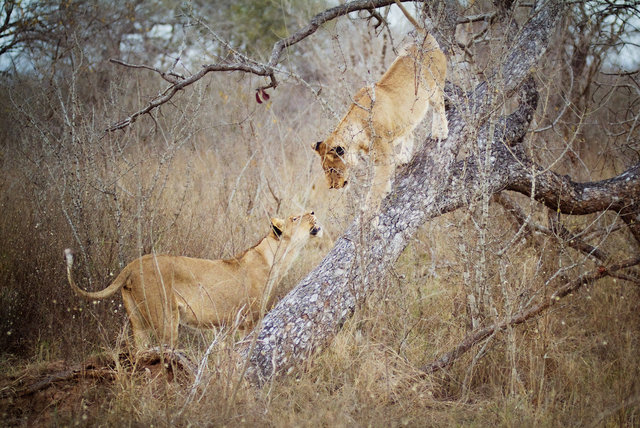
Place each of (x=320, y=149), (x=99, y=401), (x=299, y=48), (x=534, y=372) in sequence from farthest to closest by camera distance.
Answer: (x=299, y=48) → (x=320, y=149) → (x=534, y=372) → (x=99, y=401)

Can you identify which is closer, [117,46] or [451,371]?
[451,371]

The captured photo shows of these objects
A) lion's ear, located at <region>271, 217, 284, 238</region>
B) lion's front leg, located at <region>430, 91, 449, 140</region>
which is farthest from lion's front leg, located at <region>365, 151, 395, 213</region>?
lion's ear, located at <region>271, 217, 284, 238</region>

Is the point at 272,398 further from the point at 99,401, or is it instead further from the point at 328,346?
the point at 99,401

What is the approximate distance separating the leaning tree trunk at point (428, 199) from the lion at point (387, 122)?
0.52m

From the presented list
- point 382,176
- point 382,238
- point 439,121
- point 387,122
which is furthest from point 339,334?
point 387,122

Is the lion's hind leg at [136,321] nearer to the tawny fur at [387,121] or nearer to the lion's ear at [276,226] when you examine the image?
the lion's ear at [276,226]

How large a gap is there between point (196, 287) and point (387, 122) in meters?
2.34

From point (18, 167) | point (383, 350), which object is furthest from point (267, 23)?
point (383, 350)

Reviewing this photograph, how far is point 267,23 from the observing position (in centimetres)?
1653

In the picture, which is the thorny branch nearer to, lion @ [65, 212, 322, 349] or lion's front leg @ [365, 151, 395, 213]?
lion @ [65, 212, 322, 349]

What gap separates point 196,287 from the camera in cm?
442

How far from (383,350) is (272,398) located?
943 mm

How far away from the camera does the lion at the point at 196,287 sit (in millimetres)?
4129

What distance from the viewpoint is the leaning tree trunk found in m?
3.66
